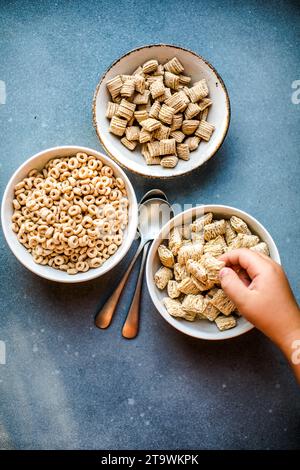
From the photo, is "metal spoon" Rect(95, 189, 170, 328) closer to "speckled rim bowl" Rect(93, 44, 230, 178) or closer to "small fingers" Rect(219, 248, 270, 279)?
"speckled rim bowl" Rect(93, 44, 230, 178)

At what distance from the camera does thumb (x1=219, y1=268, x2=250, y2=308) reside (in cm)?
108

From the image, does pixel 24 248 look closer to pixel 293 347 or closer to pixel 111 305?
pixel 111 305

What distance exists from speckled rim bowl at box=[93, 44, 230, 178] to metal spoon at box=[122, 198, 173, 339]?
8 centimetres

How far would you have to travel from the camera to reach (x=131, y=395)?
1.24m

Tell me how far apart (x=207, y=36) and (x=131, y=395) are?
3.04 ft

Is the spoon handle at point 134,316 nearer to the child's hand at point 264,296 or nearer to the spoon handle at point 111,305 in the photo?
the spoon handle at point 111,305

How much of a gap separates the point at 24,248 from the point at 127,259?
0.83 ft

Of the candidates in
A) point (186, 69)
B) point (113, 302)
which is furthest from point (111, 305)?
point (186, 69)

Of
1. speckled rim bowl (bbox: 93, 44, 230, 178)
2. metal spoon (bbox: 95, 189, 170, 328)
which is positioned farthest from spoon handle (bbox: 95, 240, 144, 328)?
speckled rim bowl (bbox: 93, 44, 230, 178)

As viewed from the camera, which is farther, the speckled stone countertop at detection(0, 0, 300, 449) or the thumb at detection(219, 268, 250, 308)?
the speckled stone countertop at detection(0, 0, 300, 449)

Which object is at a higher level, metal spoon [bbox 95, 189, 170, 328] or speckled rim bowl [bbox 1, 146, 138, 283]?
speckled rim bowl [bbox 1, 146, 138, 283]

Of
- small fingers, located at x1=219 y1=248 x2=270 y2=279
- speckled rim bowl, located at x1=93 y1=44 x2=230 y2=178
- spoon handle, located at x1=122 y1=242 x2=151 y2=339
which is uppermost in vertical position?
speckled rim bowl, located at x1=93 y1=44 x2=230 y2=178

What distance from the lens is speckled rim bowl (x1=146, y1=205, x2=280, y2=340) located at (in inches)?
45.4
